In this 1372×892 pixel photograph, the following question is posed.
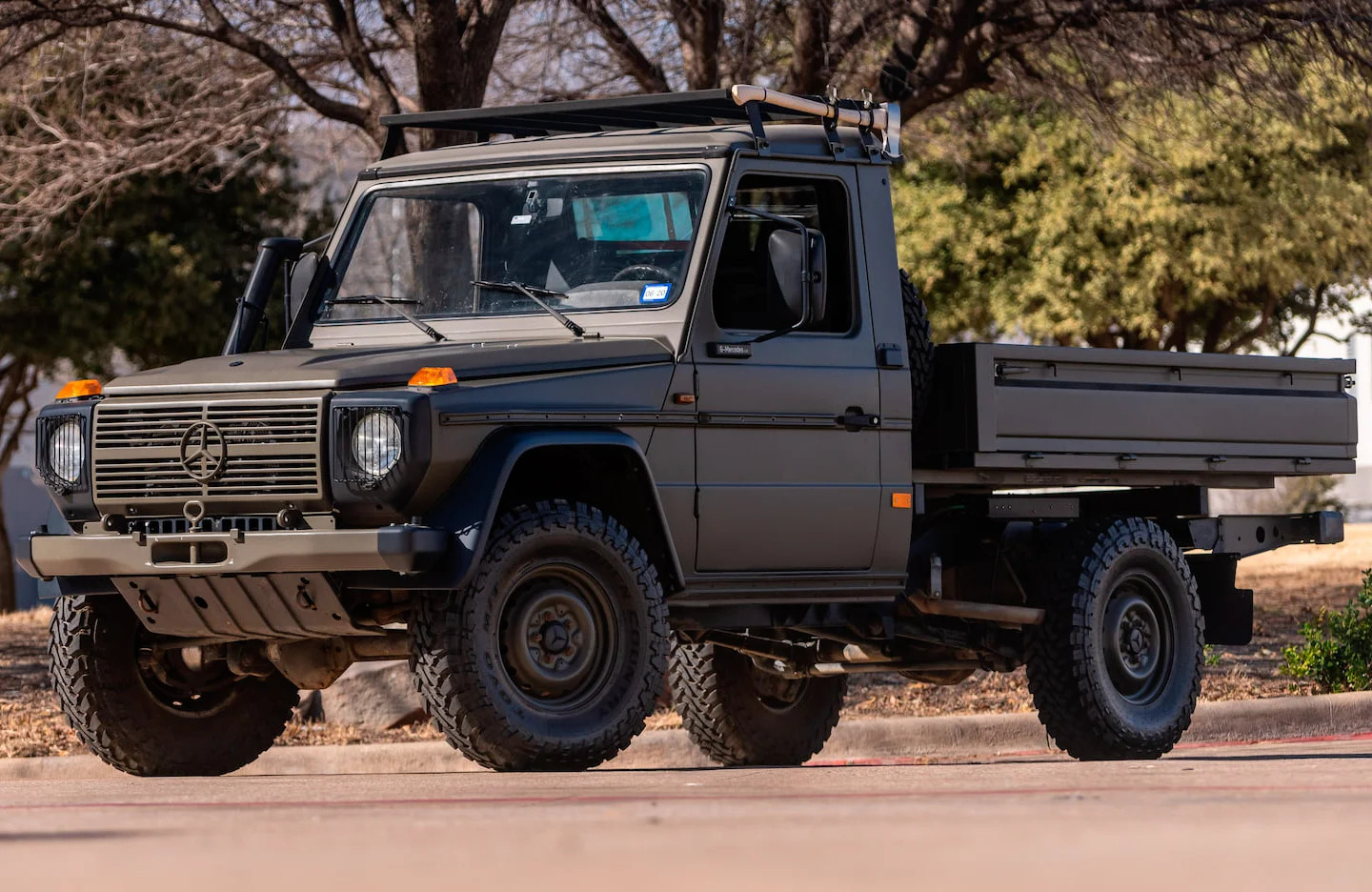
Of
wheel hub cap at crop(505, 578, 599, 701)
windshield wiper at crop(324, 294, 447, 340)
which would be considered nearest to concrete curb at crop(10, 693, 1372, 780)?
windshield wiper at crop(324, 294, 447, 340)

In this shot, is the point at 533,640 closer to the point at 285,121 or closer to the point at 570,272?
the point at 570,272

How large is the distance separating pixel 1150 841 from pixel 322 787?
337 centimetres

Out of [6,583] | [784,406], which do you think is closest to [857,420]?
[784,406]

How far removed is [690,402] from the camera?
8375 mm

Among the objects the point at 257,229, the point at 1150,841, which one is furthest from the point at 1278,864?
the point at 257,229

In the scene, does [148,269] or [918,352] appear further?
[148,269]

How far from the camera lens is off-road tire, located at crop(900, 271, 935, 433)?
30.7 ft

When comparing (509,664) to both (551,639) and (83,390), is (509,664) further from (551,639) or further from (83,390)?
(83,390)

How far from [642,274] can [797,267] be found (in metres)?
0.61

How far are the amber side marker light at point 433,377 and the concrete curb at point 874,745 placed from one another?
3.50 m

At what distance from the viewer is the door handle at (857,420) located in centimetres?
888

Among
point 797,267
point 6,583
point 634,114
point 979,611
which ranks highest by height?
point 634,114

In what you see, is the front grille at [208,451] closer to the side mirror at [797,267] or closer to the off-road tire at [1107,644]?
the side mirror at [797,267]

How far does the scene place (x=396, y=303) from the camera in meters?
8.88
